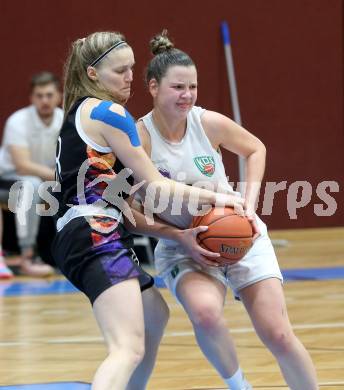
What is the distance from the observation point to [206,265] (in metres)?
4.05

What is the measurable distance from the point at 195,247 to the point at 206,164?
395 mm

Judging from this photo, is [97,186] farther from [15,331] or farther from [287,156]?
[287,156]

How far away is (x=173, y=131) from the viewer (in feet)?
13.8

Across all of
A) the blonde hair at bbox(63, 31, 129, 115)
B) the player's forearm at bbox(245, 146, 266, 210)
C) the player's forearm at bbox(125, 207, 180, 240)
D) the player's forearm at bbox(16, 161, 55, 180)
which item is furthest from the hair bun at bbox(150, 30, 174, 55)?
the player's forearm at bbox(16, 161, 55, 180)

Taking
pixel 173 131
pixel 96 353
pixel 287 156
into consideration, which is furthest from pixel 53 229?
pixel 173 131

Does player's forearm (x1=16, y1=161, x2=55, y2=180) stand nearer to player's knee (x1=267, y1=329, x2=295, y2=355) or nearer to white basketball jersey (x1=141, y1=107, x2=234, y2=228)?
white basketball jersey (x1=141, y1=107, x2=234, y2=228)

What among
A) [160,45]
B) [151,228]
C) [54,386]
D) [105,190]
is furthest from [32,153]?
[105,190]

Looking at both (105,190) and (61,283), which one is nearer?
(105,190)

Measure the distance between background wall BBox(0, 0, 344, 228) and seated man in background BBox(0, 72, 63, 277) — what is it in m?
1.77

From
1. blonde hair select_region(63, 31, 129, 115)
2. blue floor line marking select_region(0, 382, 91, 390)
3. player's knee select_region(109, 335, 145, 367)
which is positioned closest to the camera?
player's knee select_region(109, 335, 145, 367)

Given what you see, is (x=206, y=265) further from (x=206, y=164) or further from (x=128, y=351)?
(x=128, y=351)

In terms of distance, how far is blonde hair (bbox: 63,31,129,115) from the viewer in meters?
3.77

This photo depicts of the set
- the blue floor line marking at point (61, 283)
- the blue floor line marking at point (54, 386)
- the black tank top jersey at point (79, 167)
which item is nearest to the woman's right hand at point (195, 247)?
the black tank top jersey at point (79, 167)

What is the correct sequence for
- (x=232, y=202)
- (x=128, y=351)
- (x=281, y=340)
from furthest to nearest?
1. (x=232, y=202)
2. (x=281, y=340)
3. (x=128, y=351)
